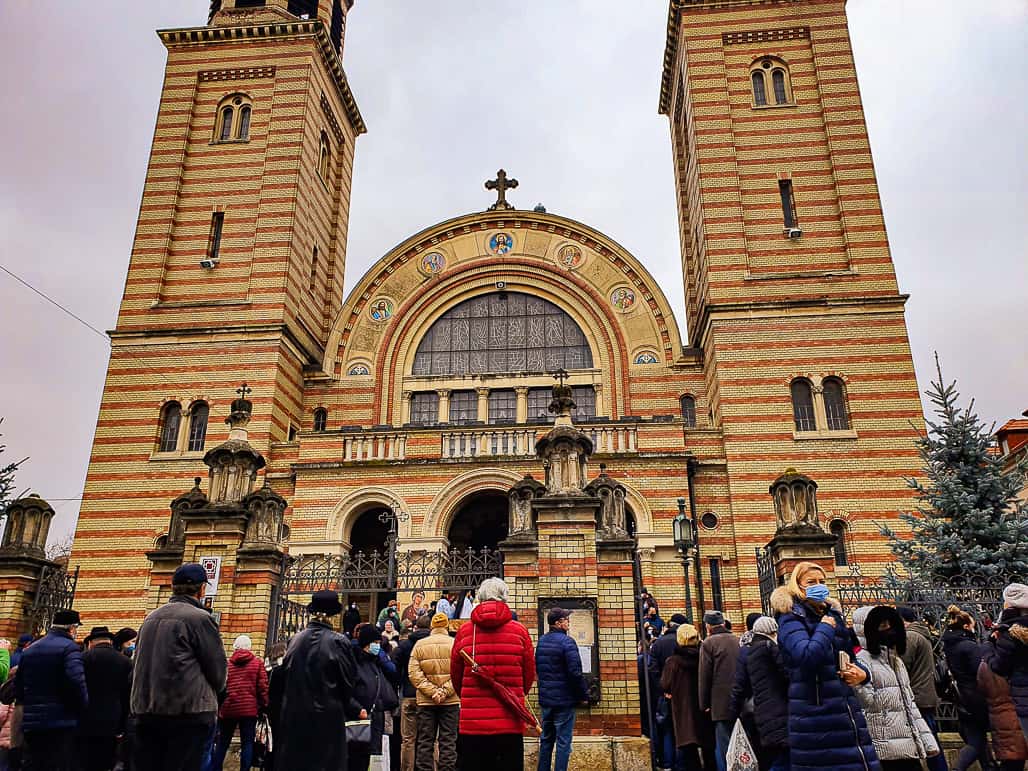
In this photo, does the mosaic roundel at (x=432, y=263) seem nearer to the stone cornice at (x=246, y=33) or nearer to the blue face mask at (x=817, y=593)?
the stone cornice at (x=246, y=33)

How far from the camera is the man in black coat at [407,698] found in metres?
8.40

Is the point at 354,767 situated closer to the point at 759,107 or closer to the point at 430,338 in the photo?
the point at 430,338

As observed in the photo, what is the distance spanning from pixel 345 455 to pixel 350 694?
1548 centimetres

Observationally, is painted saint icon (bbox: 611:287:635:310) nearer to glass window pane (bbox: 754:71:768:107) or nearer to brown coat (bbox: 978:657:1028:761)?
glass window pane (bbox: 754:71:768:107)

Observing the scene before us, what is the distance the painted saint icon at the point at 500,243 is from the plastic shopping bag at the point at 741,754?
70.5 ft

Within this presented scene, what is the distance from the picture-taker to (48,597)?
47.1ft

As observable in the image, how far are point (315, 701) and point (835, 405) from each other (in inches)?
729

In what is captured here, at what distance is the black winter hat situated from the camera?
17.3 ft

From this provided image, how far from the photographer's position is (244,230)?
24703 mm

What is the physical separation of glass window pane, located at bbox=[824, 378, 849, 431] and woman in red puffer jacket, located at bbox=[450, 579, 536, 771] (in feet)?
54.7

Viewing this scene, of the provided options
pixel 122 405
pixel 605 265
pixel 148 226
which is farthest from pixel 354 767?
pixel 148 226

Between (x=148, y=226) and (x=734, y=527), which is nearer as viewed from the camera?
(x=734, y=527)

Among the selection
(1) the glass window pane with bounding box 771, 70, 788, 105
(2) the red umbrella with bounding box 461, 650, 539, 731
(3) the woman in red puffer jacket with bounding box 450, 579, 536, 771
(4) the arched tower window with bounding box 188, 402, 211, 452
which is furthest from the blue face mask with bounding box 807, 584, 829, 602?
(1) the glass window pane with bounding box 771, 70, 788, 105

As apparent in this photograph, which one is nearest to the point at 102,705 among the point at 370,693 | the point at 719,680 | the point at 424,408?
the point at 370,693
